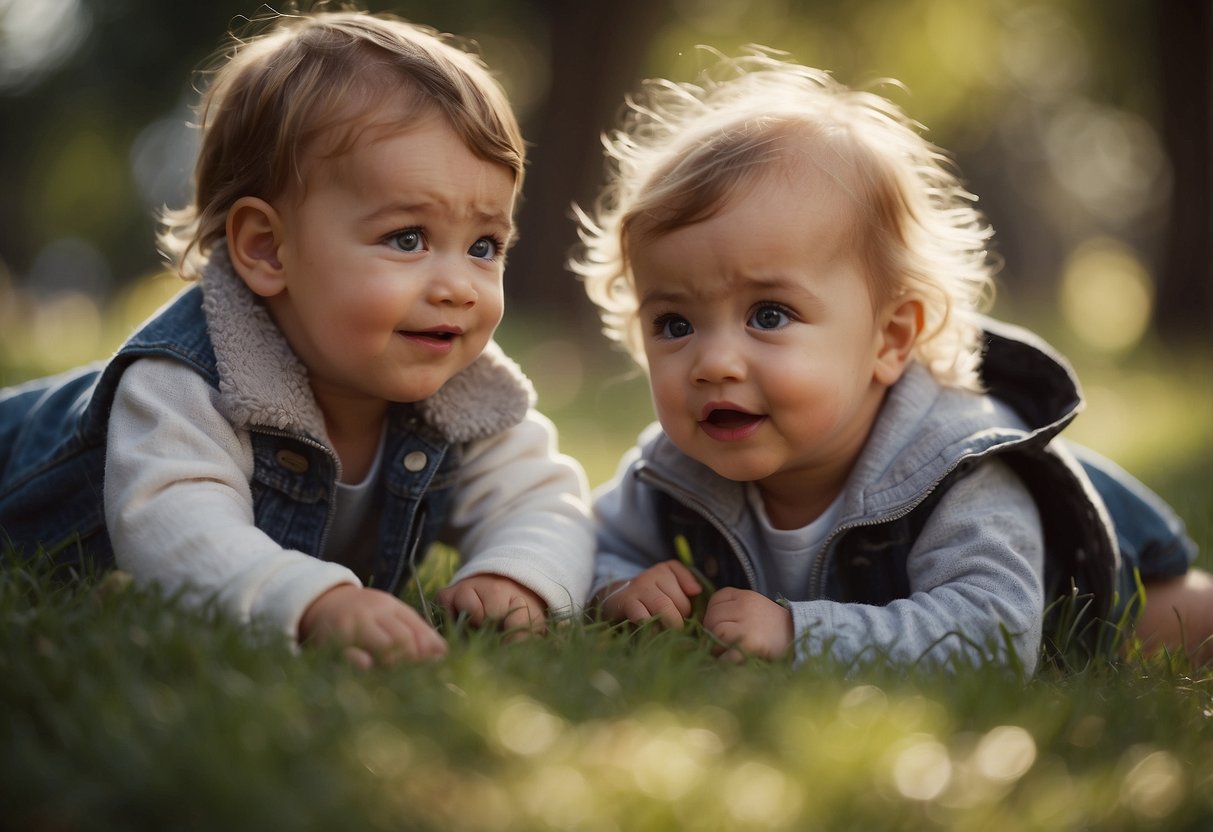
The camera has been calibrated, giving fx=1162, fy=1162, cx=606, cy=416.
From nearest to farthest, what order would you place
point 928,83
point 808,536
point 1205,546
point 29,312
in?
point 808,536
point 1205,546
point 29,312
point 928,83

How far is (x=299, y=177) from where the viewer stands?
8.05ft

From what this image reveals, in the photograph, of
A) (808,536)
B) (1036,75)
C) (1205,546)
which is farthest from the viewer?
(1036,75)

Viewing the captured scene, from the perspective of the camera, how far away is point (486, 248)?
2633 millimetres

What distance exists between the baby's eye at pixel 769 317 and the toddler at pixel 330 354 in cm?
58

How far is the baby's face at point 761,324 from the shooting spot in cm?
245

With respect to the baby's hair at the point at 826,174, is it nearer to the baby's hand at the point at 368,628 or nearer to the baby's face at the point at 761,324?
the baby's face at the point at 761,324

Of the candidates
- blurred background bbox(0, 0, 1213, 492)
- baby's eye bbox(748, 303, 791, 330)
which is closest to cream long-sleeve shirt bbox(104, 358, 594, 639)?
baby's eye bbox(748, 303, 791, 330)

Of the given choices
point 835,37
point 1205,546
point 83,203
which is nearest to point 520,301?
point 835,37

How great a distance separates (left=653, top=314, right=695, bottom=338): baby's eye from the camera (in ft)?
8.50

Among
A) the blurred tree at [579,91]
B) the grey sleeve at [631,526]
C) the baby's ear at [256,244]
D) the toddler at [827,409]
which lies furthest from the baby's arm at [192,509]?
the blurred tree at [579,91]

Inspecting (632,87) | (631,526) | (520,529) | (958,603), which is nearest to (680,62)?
(632,87)

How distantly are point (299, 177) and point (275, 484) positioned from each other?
0.66m

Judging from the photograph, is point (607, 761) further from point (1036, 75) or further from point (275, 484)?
point (1036, 75)

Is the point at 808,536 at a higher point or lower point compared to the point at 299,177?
lower
